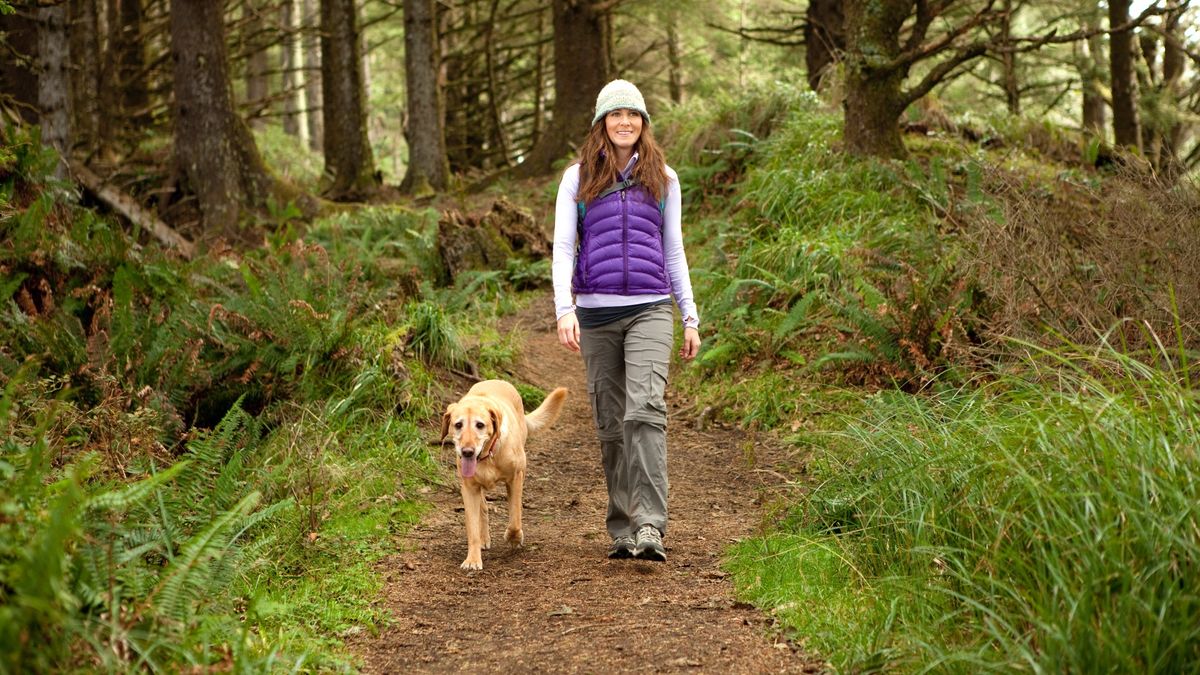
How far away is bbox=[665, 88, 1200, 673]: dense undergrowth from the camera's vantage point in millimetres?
3561

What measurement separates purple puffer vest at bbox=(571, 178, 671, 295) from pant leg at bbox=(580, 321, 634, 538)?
256 mm

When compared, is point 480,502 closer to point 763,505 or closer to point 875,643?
point 763,505

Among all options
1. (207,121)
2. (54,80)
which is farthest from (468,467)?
(207,121)

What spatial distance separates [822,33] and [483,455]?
46.4ft

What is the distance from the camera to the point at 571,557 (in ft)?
19.9

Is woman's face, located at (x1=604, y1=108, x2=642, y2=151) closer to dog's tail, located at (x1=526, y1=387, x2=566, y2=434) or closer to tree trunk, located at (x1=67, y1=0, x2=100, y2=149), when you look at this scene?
dog's tail, located at (x1=526, y1=387, x2=566, y2=434)

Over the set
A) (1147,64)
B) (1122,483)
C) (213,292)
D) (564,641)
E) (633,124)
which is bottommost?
(564,641)

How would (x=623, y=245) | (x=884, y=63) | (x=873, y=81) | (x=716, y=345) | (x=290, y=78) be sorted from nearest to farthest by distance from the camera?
(x=623, y=245), (x=716, y=345), (x=884, y=63), (x=873, y=81), (x=290, y=78)

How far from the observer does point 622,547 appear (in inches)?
231

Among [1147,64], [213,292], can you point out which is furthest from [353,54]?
[1147,64]

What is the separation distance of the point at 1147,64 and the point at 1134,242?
1311cm

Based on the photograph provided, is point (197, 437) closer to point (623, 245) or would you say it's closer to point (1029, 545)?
point (623, 245)

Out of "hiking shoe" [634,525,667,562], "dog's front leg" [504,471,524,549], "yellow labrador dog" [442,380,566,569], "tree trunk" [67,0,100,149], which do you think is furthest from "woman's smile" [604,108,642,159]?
"tree trunk" [67,0,100,149]

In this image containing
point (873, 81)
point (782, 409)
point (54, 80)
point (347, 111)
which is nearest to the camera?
point (782, 409)
